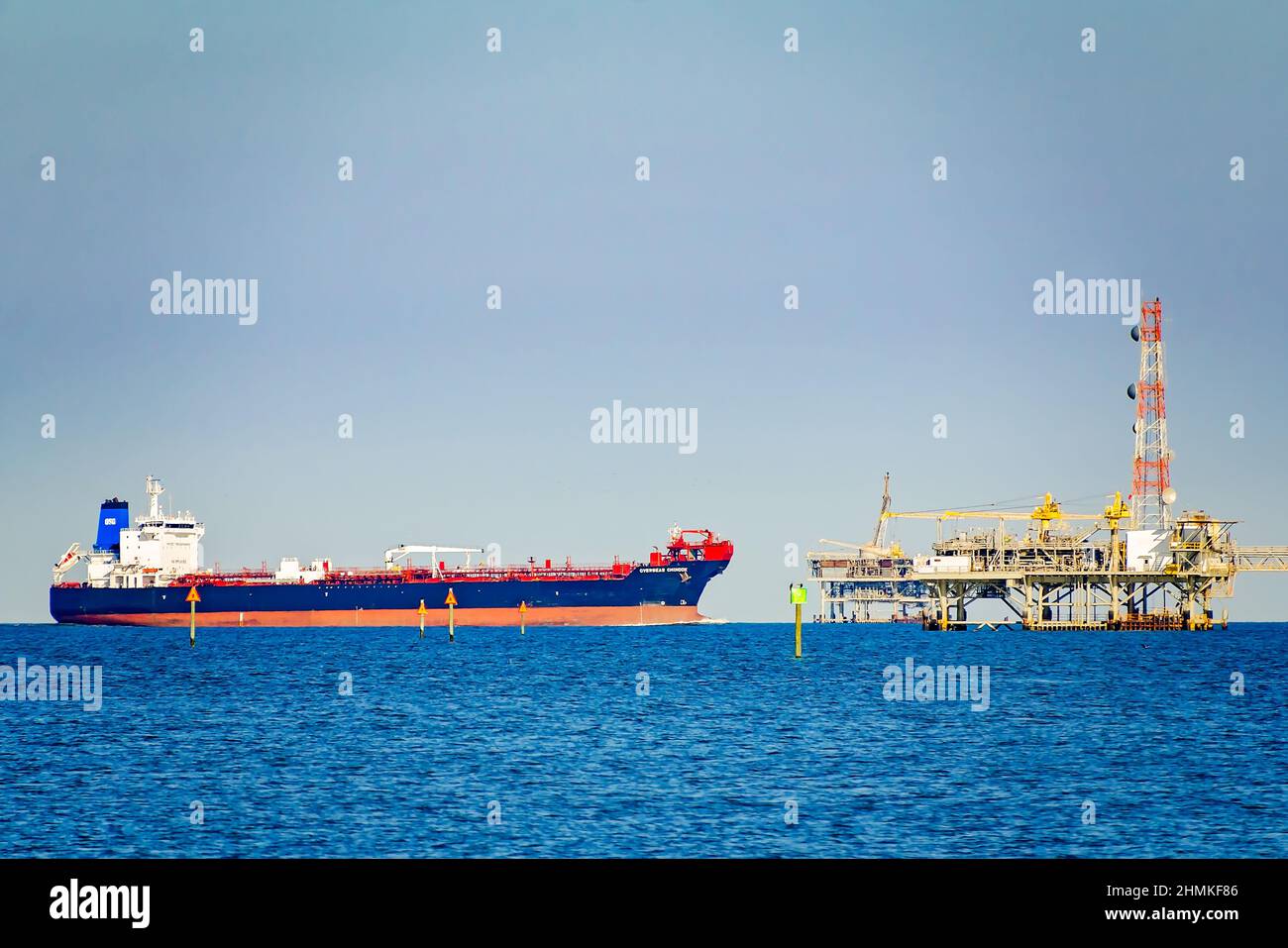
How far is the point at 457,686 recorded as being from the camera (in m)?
66.6

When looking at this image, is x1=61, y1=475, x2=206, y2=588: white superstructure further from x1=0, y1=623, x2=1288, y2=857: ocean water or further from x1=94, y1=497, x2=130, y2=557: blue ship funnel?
x1=0, y1=623, x2=1288, y2=857: ocean water

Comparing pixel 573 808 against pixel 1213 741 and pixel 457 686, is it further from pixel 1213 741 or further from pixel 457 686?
pixel 457 686

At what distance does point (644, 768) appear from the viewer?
3812 cm

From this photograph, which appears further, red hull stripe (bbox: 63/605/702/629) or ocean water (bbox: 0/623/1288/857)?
red hull stripe (bbox: 63/605/702/629)

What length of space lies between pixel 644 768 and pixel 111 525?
480 ft

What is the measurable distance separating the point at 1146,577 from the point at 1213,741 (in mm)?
85945

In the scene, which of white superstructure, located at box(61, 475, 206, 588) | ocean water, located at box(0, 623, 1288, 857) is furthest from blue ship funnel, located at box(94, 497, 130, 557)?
ocean water, located at box(0, 623, 1288, 857)

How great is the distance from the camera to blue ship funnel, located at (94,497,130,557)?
555 ft

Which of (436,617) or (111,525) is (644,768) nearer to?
(436,617)

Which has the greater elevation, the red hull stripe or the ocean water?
the ocean water

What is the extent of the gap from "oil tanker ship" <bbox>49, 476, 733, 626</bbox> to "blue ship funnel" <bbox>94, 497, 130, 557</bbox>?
5.22m

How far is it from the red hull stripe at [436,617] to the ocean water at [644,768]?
75976 mm

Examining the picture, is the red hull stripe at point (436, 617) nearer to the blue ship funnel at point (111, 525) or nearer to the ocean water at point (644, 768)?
the blue ship funnel at point (111, 525)
